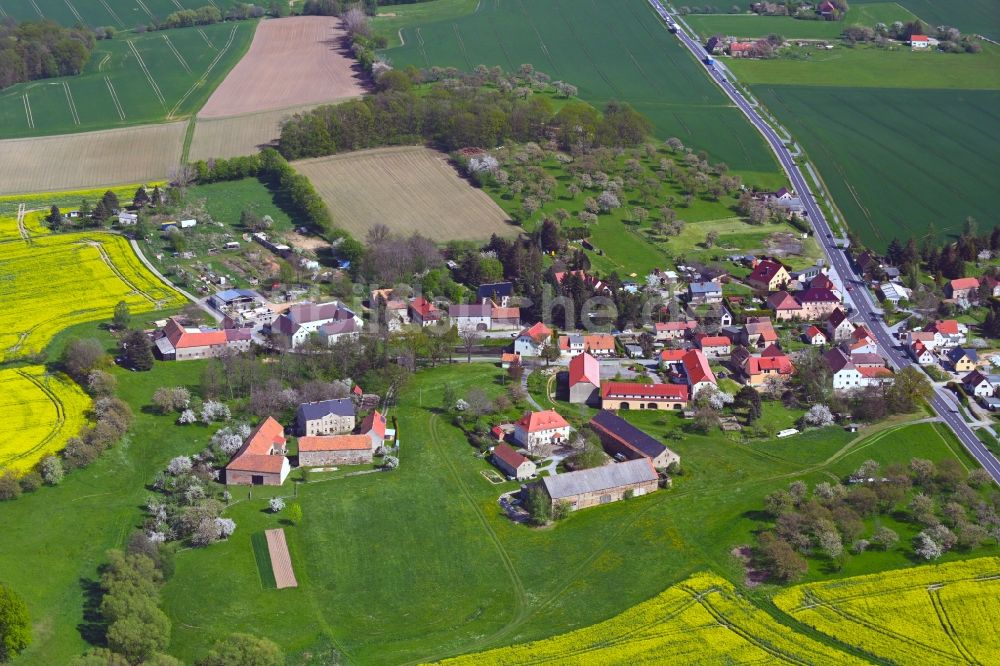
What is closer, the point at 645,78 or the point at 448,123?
the point at 448,123

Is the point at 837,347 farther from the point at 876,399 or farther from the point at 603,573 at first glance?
the point at 603,573

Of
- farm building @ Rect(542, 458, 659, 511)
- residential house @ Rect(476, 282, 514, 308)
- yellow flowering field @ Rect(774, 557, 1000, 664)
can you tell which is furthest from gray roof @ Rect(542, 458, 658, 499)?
residential house @ Rect(476, 282, 514, 308)

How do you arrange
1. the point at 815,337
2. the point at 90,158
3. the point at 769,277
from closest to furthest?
1. the point at 815,337
2. the point at 769,277
3. the point at 90,158

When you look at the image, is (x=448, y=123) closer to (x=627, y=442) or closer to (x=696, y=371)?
(x=696, y=371)

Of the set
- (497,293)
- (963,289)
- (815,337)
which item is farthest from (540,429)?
(963,289)

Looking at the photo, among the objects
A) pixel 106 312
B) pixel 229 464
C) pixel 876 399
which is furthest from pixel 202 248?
pixel 876 399

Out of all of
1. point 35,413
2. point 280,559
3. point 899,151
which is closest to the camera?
point 280,559
